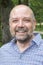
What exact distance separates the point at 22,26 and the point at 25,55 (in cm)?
38

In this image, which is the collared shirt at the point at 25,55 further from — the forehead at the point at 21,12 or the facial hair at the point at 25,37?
the forehead at the point at 21,12

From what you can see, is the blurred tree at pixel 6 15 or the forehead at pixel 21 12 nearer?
the forehead at pixel 21 12

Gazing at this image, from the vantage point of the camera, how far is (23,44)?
3.86 metres

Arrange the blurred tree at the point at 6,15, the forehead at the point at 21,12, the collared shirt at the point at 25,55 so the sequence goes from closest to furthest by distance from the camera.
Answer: the collared shirt at the point at 25,55 < the forehead at the point at 21,12 < the blurred tree at the point at 6,15

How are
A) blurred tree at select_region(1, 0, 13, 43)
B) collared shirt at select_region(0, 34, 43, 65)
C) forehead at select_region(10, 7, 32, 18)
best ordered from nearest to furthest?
collared shirt at select_region(0, 34, 43, 65) < forehead at select_region(10, 7, 32, 18) < blurred tree at select_region(1, 0, 13, 43)

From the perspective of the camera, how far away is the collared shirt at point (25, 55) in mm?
3758

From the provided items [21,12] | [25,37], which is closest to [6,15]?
[21,12]

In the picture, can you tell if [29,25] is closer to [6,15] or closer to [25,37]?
[25,37]

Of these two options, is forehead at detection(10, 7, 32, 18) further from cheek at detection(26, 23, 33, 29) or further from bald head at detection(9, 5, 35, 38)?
cheek at detection(26, 23, 33, 29)

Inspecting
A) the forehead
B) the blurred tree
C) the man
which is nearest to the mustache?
the man

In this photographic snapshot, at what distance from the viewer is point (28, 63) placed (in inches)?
147

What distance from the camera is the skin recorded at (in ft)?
12.4

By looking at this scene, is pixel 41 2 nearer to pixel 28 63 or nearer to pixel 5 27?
pixel 5 27

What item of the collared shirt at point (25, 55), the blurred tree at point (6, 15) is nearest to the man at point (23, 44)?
the collared shirt at point (25, 55)
